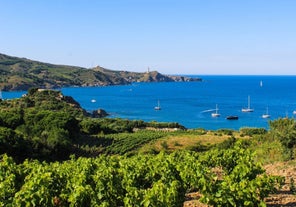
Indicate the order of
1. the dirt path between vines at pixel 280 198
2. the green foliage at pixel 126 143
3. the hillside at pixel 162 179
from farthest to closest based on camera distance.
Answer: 1. the green foliage at pixel 126 143
2. the dirt path between vines at pixel 280 198
3. the hillside at pixel 162 179

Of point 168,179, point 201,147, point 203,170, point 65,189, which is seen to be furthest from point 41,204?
point 201,147

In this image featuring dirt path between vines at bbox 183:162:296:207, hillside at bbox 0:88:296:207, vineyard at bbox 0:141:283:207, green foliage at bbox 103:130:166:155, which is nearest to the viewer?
vineyard at bbox 0:141:283:207

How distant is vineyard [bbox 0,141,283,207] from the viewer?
34.3ft

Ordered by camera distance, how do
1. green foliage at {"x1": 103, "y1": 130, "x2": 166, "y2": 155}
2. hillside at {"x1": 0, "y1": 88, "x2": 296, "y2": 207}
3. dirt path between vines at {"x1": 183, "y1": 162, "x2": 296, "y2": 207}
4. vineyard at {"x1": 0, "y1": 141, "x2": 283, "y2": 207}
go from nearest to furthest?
1. vineyard at {"x1": 0, "y1": 141, "x2": 283, "y2": 207}
2. hillside at {"x1": 0, "y1": 88, "x2": 296, "y2": 207}
3. dirt path between vines at {"x1": 183, "y1": 162, "x2": 296, "y2": 207}
4. green foliage at {"x1": 103, "y1": 130, "x2": 166, "y2": 155}

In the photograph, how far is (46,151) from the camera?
3888 centimetres

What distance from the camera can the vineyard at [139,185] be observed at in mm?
10461

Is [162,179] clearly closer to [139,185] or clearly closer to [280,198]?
[139,185]

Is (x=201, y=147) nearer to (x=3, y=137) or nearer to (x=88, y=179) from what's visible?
(x=3, y=137)

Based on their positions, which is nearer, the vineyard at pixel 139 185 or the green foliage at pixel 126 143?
the vineyard at pixel 139 185

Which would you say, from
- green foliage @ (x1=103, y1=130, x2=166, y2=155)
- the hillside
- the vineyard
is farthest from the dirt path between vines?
green foliage @ (x1=103, y1=130, x2=166, y2=155)

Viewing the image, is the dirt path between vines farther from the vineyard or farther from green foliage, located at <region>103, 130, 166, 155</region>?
green foliage, located at <region>103, 130, 166, 155</region>

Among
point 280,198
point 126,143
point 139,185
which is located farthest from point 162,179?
point 126,143

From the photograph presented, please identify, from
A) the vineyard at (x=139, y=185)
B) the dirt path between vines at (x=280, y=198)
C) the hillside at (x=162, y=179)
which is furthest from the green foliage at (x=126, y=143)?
the dirt path between vines at (x=280, y=198)

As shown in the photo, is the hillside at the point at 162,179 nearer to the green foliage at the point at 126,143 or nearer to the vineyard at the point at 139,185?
the vineyard at the point at 139,185
